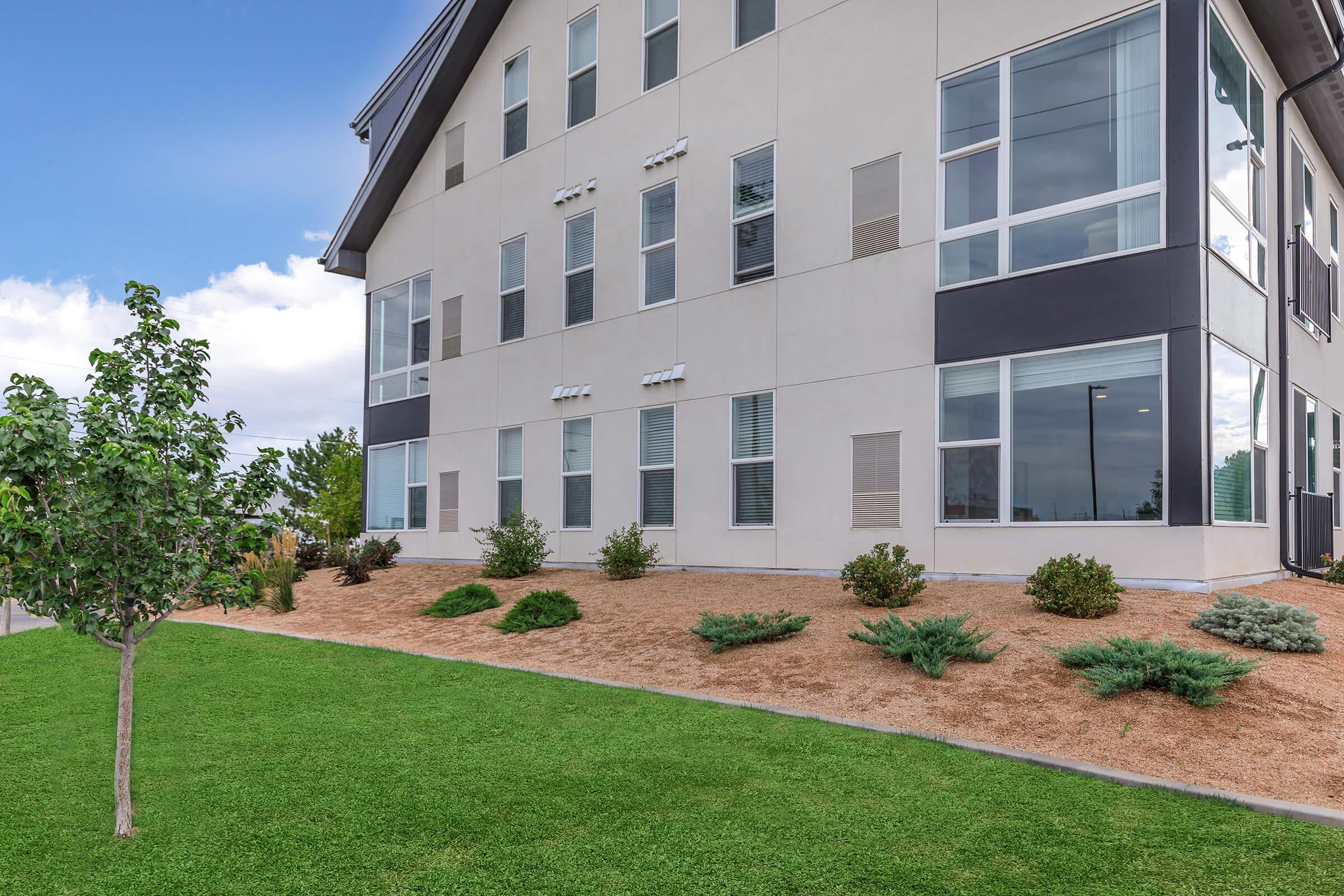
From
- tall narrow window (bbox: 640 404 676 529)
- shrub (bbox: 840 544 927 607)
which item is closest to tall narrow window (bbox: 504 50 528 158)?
tall narrow window (bbox: 640 404 676 529)

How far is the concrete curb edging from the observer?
192 inches

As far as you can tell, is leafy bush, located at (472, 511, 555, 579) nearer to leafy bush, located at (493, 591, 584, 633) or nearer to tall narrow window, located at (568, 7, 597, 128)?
leafy bush, located at (493, 591, 584, 633)

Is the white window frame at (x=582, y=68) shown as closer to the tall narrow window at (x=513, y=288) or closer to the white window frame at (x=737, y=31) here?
the tall narrow window at (x=513, y=288)

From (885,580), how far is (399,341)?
1505cm

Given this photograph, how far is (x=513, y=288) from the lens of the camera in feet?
61.0

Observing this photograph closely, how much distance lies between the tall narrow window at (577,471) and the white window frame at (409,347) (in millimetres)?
5244

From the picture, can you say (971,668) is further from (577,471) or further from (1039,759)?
(577,471)

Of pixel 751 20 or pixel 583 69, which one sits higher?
pixel 583 69

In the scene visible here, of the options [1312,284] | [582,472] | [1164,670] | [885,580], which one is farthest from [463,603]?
[1312,284]

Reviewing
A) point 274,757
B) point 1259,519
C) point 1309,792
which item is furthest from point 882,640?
point 1259,519

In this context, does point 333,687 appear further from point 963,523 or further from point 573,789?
point 963,523

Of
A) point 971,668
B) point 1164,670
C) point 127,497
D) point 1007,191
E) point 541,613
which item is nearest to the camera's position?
point 127,497

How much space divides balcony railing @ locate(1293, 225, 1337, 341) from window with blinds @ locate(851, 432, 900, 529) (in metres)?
6.64

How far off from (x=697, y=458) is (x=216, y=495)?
393 inches
